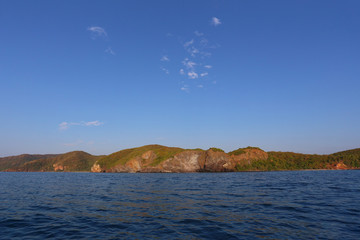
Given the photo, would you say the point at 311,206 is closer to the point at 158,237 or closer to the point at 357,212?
the point at 357,212

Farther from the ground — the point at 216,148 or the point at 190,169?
the point at 216,148

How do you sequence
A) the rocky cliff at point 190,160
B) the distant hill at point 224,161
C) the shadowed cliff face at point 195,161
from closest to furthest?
the shadowed cliff face at point 195,161 < the rocky cliff at point 190,160 < the distant hill at point 224,161

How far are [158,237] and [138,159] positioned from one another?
6454 inches

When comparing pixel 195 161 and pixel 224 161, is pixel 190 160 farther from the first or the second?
pixel 224 161

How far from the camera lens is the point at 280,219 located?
46.5 feet

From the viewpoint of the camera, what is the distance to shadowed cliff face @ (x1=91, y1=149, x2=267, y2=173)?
140m

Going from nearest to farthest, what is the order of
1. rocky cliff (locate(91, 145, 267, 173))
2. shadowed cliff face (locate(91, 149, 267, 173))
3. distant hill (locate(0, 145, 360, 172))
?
shadowed cliff face (locate(91, 149, 267, 173)), rocky cliff (locate(91, 145, 267, 173)), distant hill (locate(0, 145, 360, 172))

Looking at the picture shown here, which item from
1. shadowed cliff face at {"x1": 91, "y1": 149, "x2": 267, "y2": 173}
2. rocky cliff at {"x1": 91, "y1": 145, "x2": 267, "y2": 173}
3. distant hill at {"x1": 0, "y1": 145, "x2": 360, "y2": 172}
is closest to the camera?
shadowed cliff face at {"x1": 91, "y1": 149, "x2": 267, "y2": 173}

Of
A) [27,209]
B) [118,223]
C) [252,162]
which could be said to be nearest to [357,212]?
[118,223]

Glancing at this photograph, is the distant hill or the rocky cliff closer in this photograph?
the rocky cliff

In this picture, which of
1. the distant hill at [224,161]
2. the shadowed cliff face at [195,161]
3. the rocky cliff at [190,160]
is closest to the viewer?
the shadowed cliff face at [195,161]

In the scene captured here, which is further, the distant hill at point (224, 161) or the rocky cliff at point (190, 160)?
the distant hill at point (224, 161)

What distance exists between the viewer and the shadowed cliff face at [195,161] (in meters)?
140

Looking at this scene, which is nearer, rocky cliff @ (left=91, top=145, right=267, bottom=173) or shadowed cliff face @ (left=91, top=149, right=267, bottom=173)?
shadowed cliff face @ (left=91, top=149, right=267, bottom=173)
